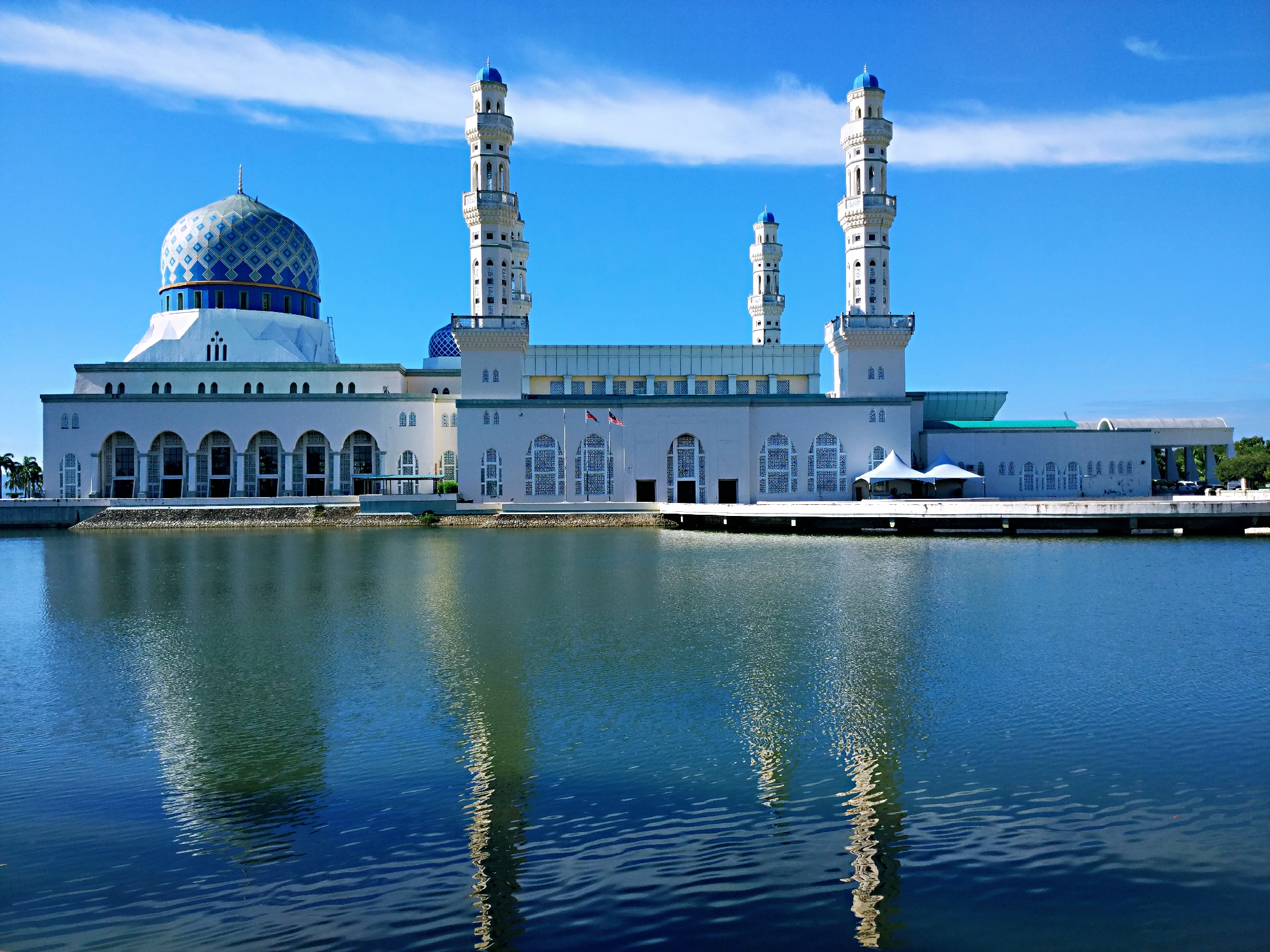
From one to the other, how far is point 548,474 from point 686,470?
27.0 ft

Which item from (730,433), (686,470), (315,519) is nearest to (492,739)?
(315,519)

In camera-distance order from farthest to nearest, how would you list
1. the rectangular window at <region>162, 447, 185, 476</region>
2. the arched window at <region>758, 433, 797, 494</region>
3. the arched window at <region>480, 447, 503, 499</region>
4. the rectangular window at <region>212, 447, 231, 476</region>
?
1. the rectangular window at <region>212, 447, 231, 476</region>
2. the rectangular window at <region>162, 447, 185, 476</region>
3. the arched window at <region>758, 433, 797, 494</region>
4. the arched window at <region>480, 447, 503, 499</region>

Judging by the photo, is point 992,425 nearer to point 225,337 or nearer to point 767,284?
point 767,284

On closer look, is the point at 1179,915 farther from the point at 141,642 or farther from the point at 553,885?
the point at 141,642

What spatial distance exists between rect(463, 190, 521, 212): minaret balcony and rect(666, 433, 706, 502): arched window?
55.2 ft

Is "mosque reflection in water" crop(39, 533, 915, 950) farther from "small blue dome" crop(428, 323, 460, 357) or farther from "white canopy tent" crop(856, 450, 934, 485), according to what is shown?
"small blue dome" crop(428, 323, 460, 357)

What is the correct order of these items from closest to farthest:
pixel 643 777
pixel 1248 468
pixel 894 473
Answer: pixel 643 777
pixel 894 473
pixel 1248 468

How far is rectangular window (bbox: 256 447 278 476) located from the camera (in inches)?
2389

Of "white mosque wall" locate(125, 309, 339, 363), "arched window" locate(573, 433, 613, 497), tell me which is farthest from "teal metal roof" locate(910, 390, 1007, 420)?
"white mosque wall" locate(125, 309, 339, 363)

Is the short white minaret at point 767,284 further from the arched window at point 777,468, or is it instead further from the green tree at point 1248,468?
the green tree at point 1248,468

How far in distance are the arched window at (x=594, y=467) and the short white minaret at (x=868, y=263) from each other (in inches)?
598

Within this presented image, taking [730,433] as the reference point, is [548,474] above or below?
below

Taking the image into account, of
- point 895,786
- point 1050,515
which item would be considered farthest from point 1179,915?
point 1050,515

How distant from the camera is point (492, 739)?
10.7m
